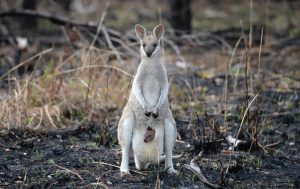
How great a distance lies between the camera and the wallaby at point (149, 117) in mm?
4555

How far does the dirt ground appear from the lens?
460 cm

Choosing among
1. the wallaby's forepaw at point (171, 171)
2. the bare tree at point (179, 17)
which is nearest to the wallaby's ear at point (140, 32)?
the wallaby's forepaw at point (171, 171)

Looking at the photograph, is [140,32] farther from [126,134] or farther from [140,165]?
[140,165]

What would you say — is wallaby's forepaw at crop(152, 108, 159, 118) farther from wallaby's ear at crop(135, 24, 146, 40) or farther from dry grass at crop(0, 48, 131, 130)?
dry grass at crop(0, 48, 131, 130)

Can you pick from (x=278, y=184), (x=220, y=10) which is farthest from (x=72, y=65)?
(x=220, y=10)

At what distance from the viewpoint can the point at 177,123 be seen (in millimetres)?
6359

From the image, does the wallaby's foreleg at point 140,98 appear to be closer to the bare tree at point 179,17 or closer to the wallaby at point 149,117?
the wallaby at point 149,117

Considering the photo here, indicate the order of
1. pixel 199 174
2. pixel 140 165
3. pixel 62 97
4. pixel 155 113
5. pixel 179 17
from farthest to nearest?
pixel 179 17
pixel 62 97
pixel 140 165
pixel 155 113
pixel 199 174

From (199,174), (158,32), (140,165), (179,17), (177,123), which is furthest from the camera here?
(179,17)

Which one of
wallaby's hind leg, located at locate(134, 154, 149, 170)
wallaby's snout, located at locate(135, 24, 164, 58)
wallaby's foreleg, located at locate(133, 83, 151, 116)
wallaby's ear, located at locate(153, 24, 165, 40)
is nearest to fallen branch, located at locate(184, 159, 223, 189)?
wallaby's hind leg, located at locate(134, 154, 149, 170)

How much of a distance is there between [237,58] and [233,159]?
4337 mm

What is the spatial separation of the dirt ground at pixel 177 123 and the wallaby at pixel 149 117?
169mm

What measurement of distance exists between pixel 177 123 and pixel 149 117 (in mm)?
1812

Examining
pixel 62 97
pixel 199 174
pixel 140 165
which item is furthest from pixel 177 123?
pixel 199 174
